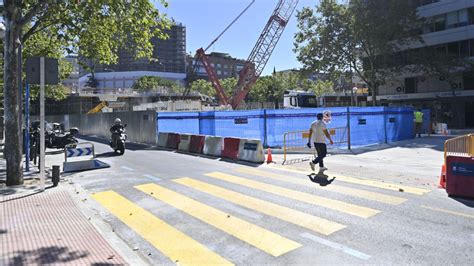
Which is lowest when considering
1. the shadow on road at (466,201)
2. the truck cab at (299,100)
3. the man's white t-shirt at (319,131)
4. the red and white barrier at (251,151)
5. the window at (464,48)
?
the shadow on road at (466,201)

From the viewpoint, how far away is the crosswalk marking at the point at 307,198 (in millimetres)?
7132

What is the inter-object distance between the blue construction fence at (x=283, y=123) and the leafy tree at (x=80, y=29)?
6.15m

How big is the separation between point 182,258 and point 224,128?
14.0 meters

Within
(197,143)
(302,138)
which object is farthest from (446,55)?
(197,143)

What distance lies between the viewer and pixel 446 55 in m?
36.9

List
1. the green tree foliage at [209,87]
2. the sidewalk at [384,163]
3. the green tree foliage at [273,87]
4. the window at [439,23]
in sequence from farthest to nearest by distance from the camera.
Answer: the green tree foliage at [209,87]
the green tree foliage at [273,87]
the window at [439,23]
the sidewalk at [384,163]

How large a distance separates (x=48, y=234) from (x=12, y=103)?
17.8ft

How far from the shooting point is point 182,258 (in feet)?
16.9

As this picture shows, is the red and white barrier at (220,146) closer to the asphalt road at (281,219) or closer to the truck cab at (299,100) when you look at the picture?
the asphalt road at (281,219)

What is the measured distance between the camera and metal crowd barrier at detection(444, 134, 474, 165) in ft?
30.8

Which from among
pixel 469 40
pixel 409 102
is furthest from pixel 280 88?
pixel 469 40

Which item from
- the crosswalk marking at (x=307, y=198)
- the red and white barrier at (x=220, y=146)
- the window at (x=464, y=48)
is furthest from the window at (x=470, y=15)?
the crosswalk marking at (x=307, y=198)

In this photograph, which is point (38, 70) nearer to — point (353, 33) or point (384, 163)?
point (384, 163)

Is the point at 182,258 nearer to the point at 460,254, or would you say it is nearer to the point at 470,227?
the point at 460,254
